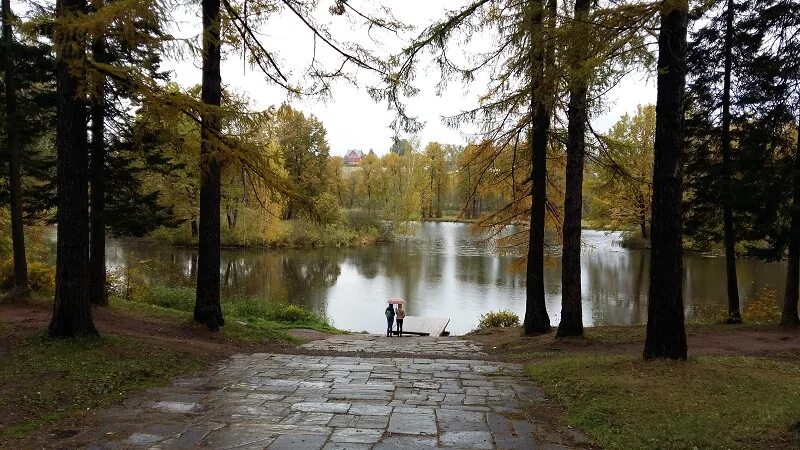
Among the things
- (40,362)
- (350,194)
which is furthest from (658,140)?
(350,194)

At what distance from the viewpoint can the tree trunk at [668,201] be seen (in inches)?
235

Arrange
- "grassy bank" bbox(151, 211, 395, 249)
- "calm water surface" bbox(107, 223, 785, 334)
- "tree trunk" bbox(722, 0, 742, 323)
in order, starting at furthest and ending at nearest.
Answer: "grassy bank" bbox(151, 211, 395, 249), "calm water surface" bbox(107, 223, 785, 334), "tree trunk" bbox(722, 0, 742, 323)

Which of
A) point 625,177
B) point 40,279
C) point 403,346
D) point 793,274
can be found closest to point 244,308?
point 40,279

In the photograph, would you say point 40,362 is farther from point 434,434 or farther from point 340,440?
point 434,434

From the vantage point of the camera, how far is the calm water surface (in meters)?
18.6

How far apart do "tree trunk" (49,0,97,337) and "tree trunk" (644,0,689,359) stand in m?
6.89

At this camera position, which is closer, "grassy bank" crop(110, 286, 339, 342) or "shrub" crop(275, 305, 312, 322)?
"grassy bank" crop(110, 286, 339, 342)

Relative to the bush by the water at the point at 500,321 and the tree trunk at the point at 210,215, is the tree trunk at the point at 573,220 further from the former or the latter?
the tree trunk at the point at 210,215

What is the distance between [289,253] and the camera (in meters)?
34.8

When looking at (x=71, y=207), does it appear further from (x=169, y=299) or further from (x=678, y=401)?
(x=169, y=299)

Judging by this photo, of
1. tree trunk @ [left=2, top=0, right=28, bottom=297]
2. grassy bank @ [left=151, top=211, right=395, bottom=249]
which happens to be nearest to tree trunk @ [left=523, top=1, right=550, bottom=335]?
tree trunk @ [left=2, top=0, right=28, bottom=297]

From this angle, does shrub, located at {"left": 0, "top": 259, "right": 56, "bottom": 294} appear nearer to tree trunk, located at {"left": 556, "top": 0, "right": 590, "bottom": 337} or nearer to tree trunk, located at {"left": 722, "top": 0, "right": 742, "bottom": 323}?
→ tree trunk, located at {"left": 556, "top": 0, "right": 590, "bottom": 337}

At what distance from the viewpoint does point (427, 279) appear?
1006 inches

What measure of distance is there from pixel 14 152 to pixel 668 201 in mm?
12037
